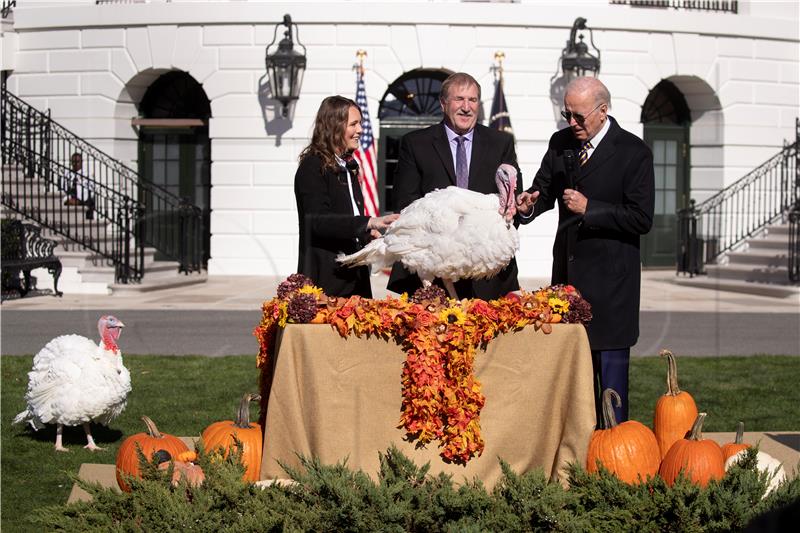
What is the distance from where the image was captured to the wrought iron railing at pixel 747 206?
2306 cm

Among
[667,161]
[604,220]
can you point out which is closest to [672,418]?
[604,220]

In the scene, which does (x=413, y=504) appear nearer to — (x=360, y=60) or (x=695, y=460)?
(x=695, y=460)

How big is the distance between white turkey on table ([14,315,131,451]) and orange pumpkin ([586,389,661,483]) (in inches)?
139

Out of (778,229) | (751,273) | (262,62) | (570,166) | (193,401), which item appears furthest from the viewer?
(778,229)

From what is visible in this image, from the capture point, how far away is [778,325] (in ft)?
51.2

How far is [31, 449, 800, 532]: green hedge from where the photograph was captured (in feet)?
16.9

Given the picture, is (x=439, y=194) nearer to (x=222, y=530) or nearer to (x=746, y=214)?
(x=222, y=530)

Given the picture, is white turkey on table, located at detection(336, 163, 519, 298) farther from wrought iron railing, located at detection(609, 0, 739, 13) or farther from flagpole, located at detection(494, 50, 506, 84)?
wrought iron railing, located at detection(609, 0, 739, 13)

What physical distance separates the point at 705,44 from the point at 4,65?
14.3 meters

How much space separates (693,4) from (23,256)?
1435cm

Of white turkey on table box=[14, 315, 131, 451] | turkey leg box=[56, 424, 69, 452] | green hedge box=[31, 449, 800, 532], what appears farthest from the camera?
turkey leg box=[56, 424, 69, 452]

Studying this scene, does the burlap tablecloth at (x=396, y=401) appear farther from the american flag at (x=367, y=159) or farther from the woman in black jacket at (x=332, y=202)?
the american flag at (x=367, y=159)

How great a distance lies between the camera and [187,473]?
5805mm

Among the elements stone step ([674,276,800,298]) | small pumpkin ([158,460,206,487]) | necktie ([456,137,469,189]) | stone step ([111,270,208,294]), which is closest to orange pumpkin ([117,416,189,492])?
small pumpkin ([158,460,206,487])
